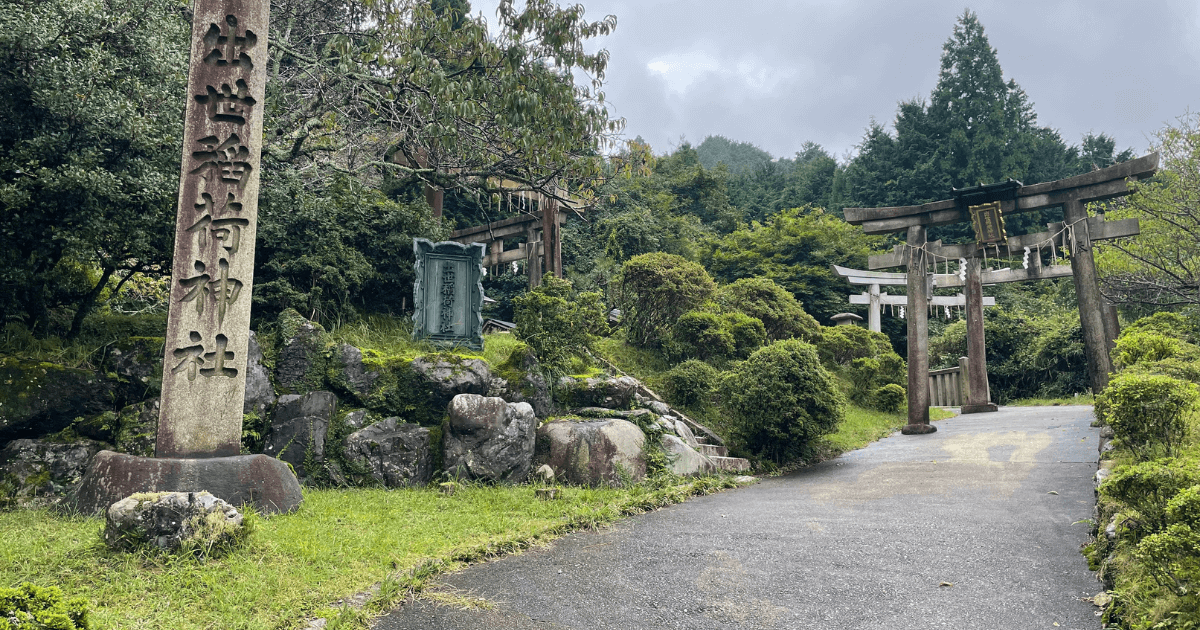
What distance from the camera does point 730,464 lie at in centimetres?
953

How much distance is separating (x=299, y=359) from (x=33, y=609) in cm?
585

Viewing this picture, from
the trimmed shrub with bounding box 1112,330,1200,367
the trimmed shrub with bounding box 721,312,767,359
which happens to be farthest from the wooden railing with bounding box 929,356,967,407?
the trimmed shrub with bounding box 1112,330,1200,367

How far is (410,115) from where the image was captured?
30.5ft

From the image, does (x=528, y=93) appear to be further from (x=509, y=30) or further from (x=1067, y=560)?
(x=1067, y=560)

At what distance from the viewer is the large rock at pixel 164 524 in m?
4.44

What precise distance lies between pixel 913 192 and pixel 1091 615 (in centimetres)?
3259

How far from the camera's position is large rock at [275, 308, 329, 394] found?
8078mm

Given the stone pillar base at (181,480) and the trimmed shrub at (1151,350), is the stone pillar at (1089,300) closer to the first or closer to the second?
the trimmed shrub at (1151,350)

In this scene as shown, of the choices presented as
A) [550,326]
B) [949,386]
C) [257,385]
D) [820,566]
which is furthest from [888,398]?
[257,385]

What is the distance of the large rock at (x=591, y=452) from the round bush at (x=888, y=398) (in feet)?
33.8

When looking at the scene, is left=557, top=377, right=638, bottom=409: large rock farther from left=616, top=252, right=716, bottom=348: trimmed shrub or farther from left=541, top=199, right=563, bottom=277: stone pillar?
left=541, top=199, right=563, bottom=277: stone pillar

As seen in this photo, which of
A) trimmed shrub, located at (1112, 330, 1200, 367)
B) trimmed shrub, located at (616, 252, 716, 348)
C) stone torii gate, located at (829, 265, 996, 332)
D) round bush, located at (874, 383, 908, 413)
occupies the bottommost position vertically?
round bush, located at (874, 383, 908, 413)

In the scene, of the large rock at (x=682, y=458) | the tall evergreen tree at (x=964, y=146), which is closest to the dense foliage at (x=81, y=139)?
the large rock at (x=682, y=458)

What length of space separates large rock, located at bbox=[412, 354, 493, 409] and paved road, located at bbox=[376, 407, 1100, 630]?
111 inches
